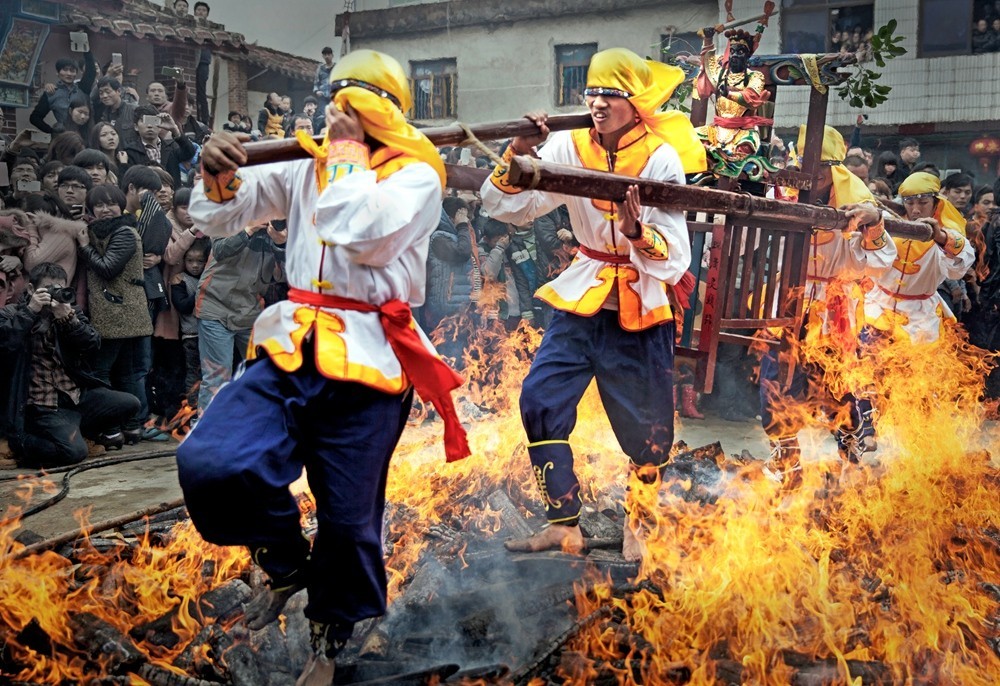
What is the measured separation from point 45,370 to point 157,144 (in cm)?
256

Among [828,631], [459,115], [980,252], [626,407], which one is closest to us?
[828,631]

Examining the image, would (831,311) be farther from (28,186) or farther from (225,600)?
(28,186)

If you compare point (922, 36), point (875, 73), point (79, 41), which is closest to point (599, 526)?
point (875, 73)

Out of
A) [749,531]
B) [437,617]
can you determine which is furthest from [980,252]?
[437,617]

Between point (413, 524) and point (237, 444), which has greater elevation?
point (237, 444)

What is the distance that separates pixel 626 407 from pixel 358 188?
6.41 feet

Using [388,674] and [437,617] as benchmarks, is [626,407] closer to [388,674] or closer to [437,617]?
[437,617]

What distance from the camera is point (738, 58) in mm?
4953

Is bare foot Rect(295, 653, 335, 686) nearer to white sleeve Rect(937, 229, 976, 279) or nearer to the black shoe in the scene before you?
the black shoe

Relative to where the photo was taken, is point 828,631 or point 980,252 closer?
point 828,631

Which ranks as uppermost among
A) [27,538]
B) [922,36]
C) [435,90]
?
[922,36]

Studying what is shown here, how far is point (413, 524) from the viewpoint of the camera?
4656 millimetres

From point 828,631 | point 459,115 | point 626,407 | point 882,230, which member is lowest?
point 828,631

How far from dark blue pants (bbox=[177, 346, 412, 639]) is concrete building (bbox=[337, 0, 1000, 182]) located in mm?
7937
